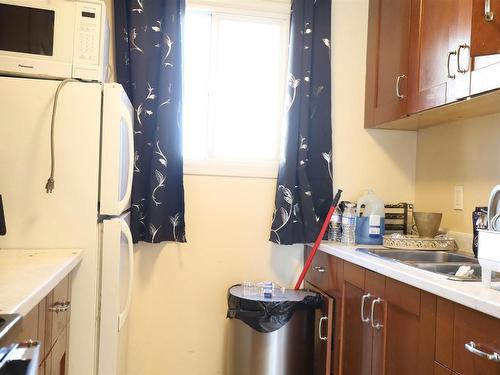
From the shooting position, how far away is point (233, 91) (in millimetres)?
2238

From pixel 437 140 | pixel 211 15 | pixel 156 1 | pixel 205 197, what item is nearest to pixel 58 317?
pixel 205 197

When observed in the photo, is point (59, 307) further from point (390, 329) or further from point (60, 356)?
point (390, 329)

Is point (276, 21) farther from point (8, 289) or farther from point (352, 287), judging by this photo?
point (8, 289)

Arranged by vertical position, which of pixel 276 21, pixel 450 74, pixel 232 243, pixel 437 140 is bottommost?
pixel 232 243

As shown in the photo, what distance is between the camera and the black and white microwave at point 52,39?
141 cm

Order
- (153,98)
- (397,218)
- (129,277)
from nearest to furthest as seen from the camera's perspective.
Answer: (129,277), (153,98), (397,218)

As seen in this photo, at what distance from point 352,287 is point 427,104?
856 millimetres

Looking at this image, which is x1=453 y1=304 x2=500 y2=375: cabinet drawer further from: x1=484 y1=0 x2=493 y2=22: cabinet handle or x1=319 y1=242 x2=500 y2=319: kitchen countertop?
x1=484 y1=0 x2=493 y2=22: cabinet handle

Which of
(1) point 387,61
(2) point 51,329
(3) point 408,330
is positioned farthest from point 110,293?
(1) point 387,61

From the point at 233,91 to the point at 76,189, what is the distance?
112cm

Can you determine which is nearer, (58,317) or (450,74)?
(58,317)

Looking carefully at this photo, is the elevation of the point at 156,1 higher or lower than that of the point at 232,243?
higher

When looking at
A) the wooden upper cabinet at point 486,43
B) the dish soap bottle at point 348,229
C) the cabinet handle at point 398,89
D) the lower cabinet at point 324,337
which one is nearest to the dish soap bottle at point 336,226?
the dish soap bottle at point 348,229

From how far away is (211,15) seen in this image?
86.6 inches
